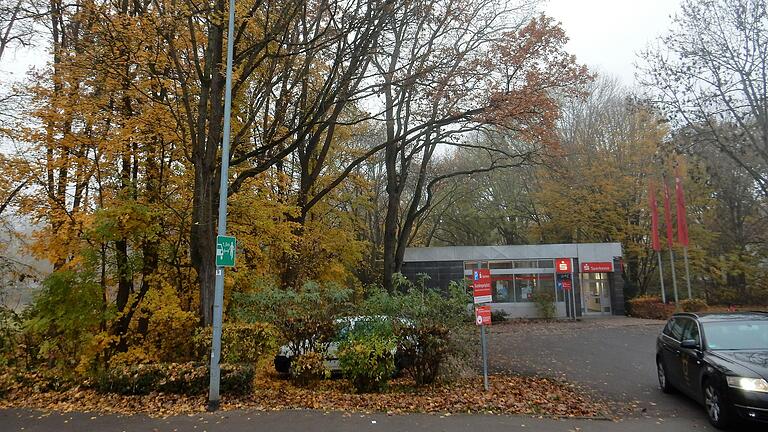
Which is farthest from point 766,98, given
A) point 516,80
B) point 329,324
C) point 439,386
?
point 329,324

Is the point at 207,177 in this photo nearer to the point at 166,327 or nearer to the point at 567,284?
the point at 166,327

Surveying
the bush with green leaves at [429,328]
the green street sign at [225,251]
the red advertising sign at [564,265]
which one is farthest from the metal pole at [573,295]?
the green street sign at [225,251]

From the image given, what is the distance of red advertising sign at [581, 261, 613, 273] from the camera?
2772 cm

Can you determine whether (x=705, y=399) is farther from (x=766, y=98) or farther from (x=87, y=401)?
(x=766, y=98)

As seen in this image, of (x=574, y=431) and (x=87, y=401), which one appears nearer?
(x=574, y=431)

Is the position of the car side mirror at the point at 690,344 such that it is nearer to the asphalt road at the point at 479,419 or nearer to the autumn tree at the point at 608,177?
the asphalt road at the point at 479,419

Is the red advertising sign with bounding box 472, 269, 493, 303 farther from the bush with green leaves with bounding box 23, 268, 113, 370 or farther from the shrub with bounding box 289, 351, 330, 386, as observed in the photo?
the bush with green leaves with bounding box 23, 268, 113, 370

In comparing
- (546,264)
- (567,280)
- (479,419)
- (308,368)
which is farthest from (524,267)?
(479,419)

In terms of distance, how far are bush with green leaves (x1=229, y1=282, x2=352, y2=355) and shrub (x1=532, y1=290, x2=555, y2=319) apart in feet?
65.2

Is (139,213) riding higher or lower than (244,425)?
higher

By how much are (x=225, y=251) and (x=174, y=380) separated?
7.62ft

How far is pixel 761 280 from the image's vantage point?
2827 cm

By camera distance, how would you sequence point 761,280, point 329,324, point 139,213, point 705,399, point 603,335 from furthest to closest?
point 761,280
point 603,335
point 139,213
point 329,324
point 705,399

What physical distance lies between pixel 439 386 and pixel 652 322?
19125mm
